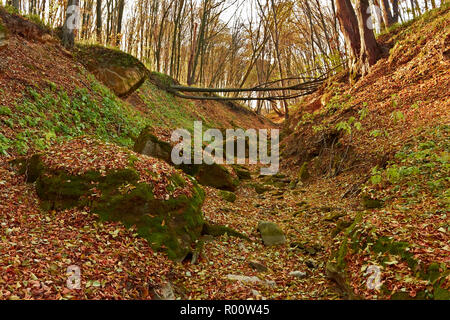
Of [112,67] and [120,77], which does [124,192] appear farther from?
[112,67]

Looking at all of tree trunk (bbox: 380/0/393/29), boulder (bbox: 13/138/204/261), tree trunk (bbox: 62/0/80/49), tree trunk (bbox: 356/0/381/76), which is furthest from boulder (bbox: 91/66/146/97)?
tree trunk (bbox: 380/0/393/29)

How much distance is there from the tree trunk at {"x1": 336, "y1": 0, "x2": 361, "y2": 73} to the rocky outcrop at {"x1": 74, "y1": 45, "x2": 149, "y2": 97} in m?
8.83

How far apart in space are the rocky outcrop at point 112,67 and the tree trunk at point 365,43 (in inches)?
364

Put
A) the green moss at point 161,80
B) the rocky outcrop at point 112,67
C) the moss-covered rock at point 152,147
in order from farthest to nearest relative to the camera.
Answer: the green moss at point 161,80, the rocky outcrop at point 112,67, the moss-covered rock at point 152,147

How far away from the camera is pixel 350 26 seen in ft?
35.6

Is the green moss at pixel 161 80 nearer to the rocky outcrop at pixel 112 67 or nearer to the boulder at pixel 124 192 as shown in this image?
the rocky outcrop at pixel 112 67

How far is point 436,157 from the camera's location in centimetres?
499

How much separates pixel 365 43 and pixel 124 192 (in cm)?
1020

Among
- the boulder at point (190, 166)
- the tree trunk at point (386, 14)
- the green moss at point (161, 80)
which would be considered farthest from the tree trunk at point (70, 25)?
the tree trunk at point (386, 14)

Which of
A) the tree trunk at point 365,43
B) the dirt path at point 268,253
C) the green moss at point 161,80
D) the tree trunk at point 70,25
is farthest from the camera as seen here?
the green moss at point 161,80

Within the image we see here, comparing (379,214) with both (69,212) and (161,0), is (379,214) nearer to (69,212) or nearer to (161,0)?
(69,212)

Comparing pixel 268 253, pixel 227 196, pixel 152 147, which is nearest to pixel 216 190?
pixel 227 196

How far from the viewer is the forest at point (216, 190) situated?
10.9ft
